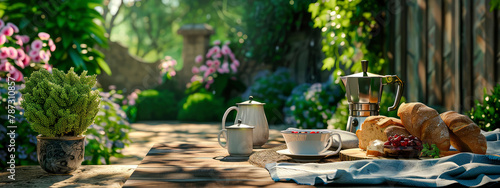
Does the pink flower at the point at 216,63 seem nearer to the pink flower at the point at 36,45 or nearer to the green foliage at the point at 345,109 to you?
the green foliage at the point at 345,109

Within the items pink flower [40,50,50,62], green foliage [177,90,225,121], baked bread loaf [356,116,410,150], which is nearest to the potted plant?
baked bread loaf [356,116,410,150]

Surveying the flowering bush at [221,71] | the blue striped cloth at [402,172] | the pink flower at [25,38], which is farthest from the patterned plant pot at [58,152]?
the flowering bush at [221,71]

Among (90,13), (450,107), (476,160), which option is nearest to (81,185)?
(476,160)

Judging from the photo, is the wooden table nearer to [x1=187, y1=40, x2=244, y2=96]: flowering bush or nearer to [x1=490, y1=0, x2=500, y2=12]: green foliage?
[x1=490, y1=0, x2=500, y2=12]: green foliage

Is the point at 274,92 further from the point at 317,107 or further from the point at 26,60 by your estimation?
the point at 26,60

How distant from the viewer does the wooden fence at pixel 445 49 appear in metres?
3.60

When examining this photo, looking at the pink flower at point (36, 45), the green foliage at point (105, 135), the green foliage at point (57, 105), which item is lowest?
the green foliage at point (105, 135)

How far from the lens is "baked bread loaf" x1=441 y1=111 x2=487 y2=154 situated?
174 cm

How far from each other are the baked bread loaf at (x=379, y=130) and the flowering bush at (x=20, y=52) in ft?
8.68

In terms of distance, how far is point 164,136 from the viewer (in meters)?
6.23

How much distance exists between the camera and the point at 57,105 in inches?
71.8

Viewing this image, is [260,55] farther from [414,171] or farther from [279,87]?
[414,171]

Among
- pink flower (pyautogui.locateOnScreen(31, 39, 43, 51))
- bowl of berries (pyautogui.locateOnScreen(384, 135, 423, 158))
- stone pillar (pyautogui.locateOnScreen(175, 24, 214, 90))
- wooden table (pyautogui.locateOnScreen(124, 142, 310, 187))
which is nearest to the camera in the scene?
wooden table (pyautogui.locateOnScreen(124, 142, 310, 187))

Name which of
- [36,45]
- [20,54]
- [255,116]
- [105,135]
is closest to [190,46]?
[105,135]
